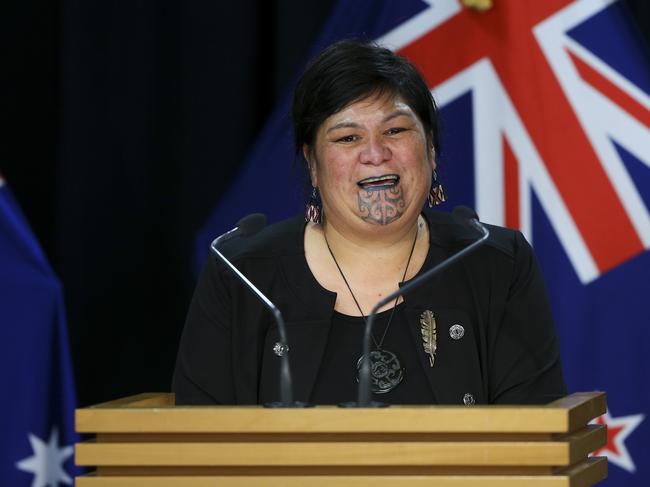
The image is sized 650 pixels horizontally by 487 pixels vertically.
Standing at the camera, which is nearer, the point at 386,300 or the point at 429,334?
the point at 386,300

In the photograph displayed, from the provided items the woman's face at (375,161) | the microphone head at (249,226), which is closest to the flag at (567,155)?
the woman's face at (375,161)

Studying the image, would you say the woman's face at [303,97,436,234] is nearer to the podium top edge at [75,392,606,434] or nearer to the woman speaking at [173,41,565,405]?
the woman speaking at [173,41,565,405]

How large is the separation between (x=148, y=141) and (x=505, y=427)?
2.00 meters

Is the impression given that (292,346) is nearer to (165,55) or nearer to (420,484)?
(420,484)

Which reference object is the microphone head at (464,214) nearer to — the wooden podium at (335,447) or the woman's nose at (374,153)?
the woman's nose at (374,153)

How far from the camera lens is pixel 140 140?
323 centimetres

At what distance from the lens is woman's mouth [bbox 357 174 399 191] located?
7.07 ft

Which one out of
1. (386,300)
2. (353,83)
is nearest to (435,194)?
(353,83)

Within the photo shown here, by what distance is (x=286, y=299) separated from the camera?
7.13 ft

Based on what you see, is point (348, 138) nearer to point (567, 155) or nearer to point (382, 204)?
point (382, 204)

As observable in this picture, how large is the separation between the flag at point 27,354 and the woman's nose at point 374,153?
3.27 ft

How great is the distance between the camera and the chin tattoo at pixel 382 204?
2.16m

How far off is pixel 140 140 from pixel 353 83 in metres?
1.21

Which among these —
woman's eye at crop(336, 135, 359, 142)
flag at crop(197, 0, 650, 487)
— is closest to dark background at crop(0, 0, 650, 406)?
flag at crop(197, 0, 650, 487)
